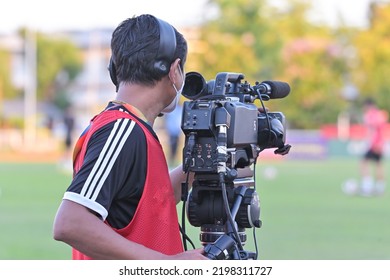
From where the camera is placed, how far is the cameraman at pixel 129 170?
2.67 m

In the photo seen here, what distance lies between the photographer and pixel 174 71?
9.62 feet

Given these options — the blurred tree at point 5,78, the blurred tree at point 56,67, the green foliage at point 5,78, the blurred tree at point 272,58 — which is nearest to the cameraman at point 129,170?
the blurred tree at point 272,58

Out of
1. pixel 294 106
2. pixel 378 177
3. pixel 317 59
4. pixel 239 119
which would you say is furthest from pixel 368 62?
pixel 239 119

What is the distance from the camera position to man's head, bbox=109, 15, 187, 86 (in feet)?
9.36

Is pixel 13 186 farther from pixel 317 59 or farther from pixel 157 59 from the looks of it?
pixel 317 59

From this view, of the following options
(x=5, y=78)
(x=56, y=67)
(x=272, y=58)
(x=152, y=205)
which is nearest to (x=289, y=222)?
(x=152, y=205)

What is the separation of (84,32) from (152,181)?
6985cm

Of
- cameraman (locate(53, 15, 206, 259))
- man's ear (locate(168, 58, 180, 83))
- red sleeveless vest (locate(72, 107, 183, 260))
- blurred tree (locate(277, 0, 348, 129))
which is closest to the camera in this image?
cameraman (locate(53, 15, 206, 259))

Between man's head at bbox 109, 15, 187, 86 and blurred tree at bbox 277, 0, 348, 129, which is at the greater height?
man's head at bbox 109, 15, 187, 86

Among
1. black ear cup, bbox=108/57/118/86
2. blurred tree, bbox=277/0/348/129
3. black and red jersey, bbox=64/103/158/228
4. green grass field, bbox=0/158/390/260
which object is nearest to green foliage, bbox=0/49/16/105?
blurred tree, bbox=277/0/348/129

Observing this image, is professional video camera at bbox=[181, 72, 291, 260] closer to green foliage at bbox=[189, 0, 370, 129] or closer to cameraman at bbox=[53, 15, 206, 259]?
cameraman at bbox=[53, 15, 206, 259]

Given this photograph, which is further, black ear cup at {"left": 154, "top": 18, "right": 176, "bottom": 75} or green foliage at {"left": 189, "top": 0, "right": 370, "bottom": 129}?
green foliage at {"left": 189, "top": 0, "right": 370, "bottom": 129}

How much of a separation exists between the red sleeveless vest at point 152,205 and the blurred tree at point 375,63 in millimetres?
41863

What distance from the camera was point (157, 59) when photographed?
9.38 feet
